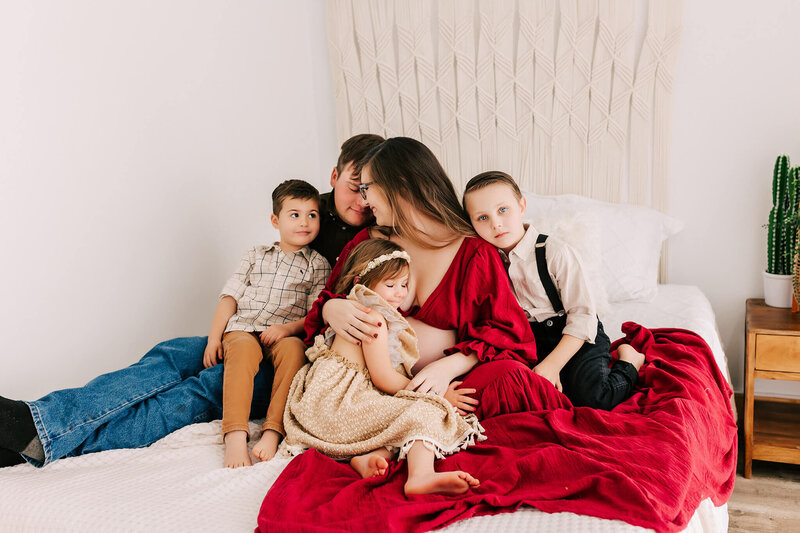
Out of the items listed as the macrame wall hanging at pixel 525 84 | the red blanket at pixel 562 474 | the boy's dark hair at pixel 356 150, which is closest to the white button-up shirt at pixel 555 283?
the red blanket at pixel 562 474

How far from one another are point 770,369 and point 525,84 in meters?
1.46

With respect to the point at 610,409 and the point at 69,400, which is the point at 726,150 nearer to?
the point at 610,409

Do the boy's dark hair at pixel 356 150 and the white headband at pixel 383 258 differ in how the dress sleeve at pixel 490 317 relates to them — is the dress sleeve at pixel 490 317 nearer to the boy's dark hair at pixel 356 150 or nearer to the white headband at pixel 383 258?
the white headband at pixel 383 258

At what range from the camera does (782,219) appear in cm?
224

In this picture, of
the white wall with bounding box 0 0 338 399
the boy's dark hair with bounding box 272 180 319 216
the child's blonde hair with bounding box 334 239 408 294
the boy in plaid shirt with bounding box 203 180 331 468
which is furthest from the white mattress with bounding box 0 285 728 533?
the boy's dark hair with bounding box 272 180 319 216

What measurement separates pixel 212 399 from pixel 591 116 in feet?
6.22

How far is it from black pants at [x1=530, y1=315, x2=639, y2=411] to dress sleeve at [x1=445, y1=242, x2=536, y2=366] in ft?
0.38

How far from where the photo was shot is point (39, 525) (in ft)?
3.78

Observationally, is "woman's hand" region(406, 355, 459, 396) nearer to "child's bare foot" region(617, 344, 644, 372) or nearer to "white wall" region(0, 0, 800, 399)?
"child's bare foot" region(617, 344, 644, 372)

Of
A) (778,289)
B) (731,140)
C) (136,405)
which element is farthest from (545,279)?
(731,140)

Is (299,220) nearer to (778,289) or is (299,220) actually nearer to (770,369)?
(770,369)

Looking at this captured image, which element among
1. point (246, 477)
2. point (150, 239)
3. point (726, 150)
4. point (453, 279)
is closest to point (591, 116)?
point (726, 150)

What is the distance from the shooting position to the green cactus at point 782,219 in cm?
220

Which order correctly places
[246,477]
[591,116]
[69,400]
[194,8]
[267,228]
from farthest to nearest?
[267,228], [591,116], [194,8], [69,400], [246,477]
